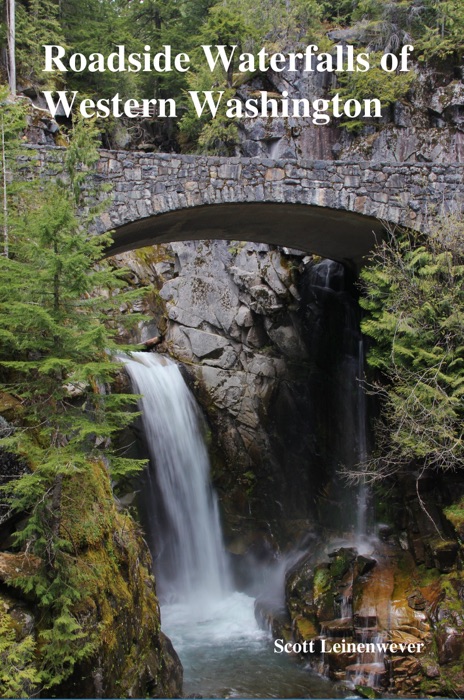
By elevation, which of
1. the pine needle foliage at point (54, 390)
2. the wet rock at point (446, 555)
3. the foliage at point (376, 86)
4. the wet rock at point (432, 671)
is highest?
the foliage at point (376, 86)

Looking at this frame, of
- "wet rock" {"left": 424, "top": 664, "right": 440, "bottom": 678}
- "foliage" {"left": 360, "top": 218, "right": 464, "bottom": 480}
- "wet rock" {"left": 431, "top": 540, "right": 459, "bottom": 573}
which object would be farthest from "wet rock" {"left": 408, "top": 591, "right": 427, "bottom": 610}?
"foliage" {"left": 360, "top": 218, "right": 464, "bottom": 480}

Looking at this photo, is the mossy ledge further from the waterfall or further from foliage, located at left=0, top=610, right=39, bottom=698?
the waterfall

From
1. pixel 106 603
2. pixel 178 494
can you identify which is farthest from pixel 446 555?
pixel 106 603

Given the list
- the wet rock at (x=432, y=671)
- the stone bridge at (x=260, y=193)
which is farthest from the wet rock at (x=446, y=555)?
the stone bridge at (x=260, y=193)

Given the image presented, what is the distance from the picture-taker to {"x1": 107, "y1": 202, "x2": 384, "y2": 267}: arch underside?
10625 millimetres

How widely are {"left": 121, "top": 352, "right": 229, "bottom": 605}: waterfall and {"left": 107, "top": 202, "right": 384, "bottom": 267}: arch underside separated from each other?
2889 millimetres

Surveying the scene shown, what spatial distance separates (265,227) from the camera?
12.3 meters

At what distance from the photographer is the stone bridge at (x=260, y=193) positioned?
31.5ft

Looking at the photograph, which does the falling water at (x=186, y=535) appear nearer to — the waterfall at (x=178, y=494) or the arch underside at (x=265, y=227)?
the waterfall at (x=178, y=494)

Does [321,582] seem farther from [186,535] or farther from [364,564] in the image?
[186,535]

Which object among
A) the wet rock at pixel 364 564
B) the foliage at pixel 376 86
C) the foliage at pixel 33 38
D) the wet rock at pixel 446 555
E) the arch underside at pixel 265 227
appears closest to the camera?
the wet rock at pixel 446 555

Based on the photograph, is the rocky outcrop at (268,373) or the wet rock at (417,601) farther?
the rocky outcrop at (268,373)

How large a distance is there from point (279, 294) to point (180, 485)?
5510 millimetres

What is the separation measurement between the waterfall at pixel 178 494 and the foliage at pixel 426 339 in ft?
16.6
